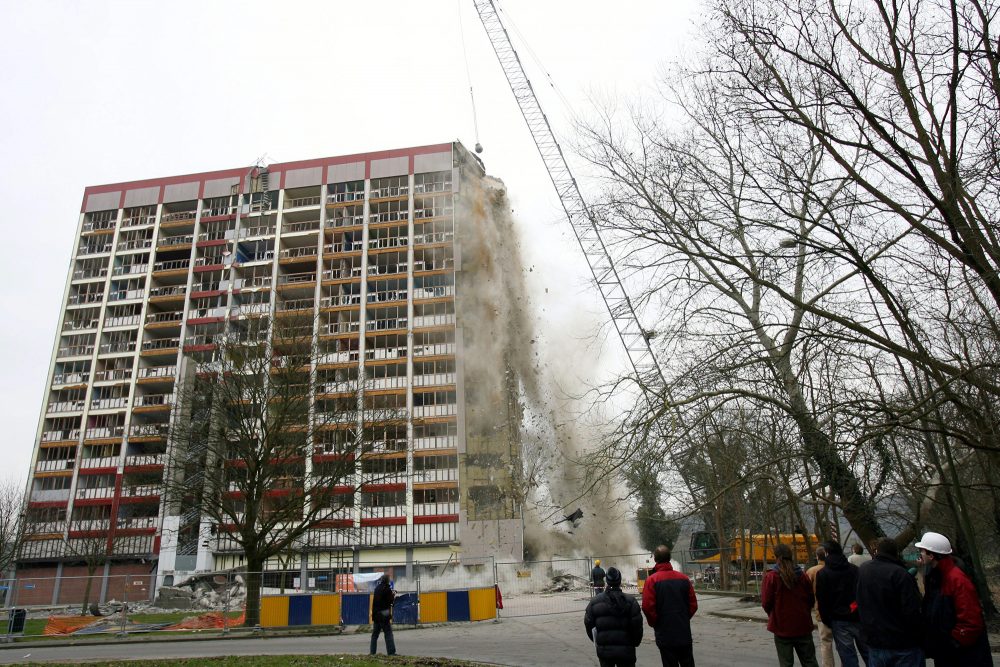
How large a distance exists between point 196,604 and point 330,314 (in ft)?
97.8

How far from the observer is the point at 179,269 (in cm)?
6488

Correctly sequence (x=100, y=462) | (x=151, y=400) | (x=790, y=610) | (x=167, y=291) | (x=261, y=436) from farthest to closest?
(x=167, y=291)
(x=151, y=400)
(x=100, y=462)
(x=261, y=436)
(x=790, y=610)

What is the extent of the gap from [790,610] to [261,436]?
24.6 meters

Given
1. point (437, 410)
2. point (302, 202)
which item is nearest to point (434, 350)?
point (437, 410)

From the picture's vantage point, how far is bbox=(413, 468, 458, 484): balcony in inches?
2103

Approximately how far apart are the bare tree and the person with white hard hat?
80.4ft

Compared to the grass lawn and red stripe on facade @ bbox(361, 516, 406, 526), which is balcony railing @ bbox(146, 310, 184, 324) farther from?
the grass lawn

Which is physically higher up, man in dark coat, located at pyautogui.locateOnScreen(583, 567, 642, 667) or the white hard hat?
the white hard hat

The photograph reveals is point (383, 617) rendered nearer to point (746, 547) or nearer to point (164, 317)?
point (746, 547)

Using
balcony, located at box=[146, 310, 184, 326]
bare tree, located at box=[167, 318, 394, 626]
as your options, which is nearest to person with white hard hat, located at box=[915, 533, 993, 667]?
bare tree, located at box=[167, 318, 394, 626]

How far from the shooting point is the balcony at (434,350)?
188ft

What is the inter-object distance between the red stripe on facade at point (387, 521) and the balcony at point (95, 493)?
23.2 m

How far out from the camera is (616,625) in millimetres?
7078

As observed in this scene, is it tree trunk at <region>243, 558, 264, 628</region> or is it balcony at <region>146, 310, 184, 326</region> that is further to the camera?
balcony at <region>146, 310, 184, 326</region>
